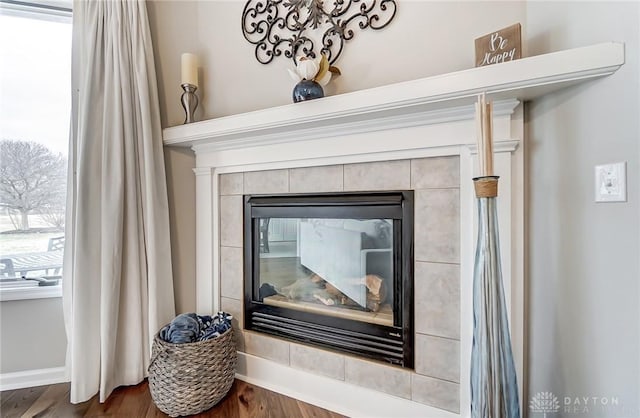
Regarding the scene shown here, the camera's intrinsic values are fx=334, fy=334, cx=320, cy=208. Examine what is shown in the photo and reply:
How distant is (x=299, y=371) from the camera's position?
1.74 m

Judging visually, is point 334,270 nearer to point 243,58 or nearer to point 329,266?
point 329,266

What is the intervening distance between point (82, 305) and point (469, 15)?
7.46 ft

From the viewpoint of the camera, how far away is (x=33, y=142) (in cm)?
201

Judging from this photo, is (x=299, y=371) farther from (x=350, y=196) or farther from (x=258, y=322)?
A: (x=350, y=196)

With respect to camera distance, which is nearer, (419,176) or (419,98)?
(419,98)

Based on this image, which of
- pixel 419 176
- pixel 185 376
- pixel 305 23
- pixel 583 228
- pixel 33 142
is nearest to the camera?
pixel 583 228

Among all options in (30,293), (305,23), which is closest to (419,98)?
(305,23)

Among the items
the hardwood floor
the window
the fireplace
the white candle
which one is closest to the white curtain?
the hardwood floor

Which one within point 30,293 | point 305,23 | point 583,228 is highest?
point 305,23

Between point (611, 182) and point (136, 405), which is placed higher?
point (611, 182)

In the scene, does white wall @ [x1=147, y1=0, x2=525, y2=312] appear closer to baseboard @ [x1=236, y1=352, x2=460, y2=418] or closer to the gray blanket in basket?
the gray blanket in basket

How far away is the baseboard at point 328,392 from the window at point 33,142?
1.31m

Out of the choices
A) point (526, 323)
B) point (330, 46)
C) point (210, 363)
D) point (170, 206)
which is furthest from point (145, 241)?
point (526, 323)

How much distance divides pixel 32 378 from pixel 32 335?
0.24 meters
